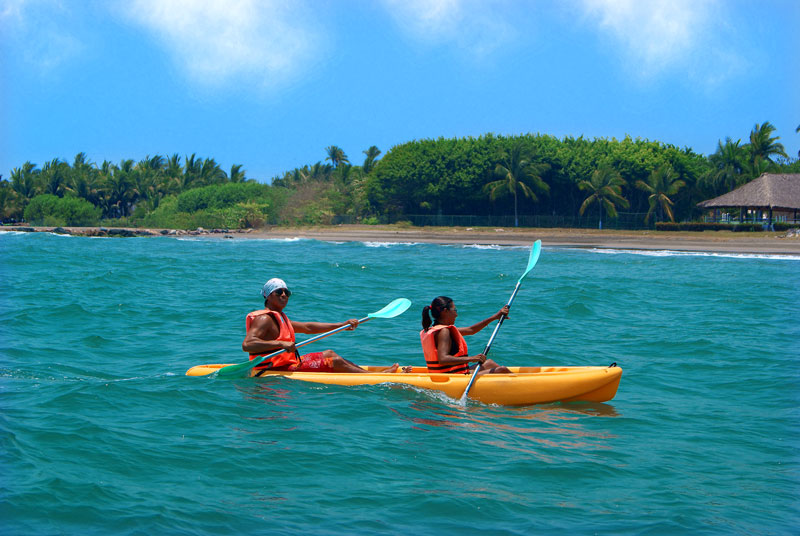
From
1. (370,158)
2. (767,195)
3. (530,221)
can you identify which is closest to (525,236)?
(530,221)

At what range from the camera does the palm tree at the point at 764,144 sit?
4781 centimetres

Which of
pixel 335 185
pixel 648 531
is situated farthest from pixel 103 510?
pixel 335 185

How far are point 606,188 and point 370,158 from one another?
77.3ft

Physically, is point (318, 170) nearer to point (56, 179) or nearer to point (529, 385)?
point (56, 179)

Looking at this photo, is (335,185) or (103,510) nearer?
(103,510)

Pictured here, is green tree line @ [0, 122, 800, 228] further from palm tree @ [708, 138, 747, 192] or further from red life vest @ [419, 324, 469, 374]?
red life vest @ [419, 324, 469, 374]

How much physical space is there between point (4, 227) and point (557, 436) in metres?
64.8

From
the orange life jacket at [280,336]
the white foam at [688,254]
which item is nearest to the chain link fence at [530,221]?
the white foam at [688,254]

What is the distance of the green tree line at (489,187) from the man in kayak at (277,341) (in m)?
40.0

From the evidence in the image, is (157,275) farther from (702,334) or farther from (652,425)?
(652,425)

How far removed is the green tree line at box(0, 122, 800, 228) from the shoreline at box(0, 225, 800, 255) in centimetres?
251

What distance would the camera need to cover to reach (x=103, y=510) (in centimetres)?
420

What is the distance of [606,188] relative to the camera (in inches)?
1783

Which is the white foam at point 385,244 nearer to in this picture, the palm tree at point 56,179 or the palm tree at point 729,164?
the palm tree at point 729,164
